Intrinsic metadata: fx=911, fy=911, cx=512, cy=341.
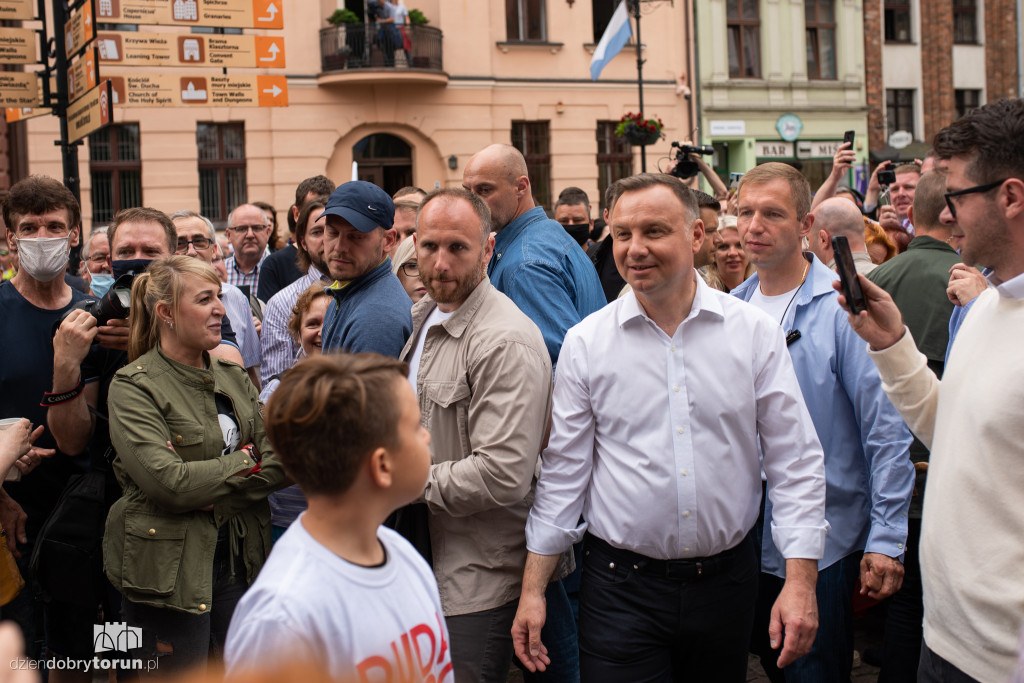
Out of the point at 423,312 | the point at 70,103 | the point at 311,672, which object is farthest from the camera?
the point at 70,103

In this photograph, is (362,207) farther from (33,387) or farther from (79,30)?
(79,30)

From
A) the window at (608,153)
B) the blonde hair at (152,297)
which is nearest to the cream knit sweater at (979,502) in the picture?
the blonde hair at (152,297)

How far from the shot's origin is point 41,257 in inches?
159

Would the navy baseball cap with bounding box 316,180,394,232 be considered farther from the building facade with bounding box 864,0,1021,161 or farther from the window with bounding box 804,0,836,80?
the window with bounding box 804,0,836,80

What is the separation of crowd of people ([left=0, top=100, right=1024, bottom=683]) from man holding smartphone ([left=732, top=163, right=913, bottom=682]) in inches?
0.4

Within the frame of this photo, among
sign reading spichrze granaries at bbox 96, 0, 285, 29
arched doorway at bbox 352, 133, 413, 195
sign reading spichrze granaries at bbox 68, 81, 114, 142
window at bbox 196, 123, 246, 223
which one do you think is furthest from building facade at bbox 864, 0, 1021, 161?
sign reading spichrze granaries at bbox 68, 81, 114, 142

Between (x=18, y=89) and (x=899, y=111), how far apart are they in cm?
2591

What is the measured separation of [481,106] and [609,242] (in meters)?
16.9

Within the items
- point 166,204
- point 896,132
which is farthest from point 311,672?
point 896,132

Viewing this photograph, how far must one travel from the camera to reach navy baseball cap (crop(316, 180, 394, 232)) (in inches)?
149

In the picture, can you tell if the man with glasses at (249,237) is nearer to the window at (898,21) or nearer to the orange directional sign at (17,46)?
the orange directional sign at (17,46)

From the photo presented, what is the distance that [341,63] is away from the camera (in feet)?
69.2

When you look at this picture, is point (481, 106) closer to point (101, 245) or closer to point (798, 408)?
point (101, 245)

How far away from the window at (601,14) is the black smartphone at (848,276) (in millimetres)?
22661
